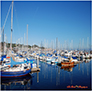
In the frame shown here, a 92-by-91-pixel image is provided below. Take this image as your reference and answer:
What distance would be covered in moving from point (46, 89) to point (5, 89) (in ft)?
17.2

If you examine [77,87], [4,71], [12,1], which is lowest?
[77,87]

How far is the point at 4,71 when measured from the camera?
56.9ft

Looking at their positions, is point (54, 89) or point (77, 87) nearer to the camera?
point (54, 89)

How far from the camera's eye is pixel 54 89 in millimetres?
13500

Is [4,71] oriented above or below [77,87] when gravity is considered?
above

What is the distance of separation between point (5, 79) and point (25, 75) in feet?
11.6

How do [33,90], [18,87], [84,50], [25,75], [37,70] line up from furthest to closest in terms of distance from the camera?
[84,50] → [37,70] → [25,75] → [18,87] → [33,90]

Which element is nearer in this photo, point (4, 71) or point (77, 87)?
point (77, 87)

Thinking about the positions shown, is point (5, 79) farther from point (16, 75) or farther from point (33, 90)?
point (33, 90)

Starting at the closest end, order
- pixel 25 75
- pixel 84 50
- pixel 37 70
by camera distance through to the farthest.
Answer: pixel 25 75 → pixel 37 70 → pixel 84 50

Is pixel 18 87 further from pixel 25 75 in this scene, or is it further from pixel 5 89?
pixel 25 75

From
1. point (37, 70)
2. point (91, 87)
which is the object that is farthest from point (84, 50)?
point (91, 87)

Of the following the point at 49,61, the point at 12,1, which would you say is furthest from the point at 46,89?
the point at 49,61

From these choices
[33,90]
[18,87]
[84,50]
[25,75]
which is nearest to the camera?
[33,90]
